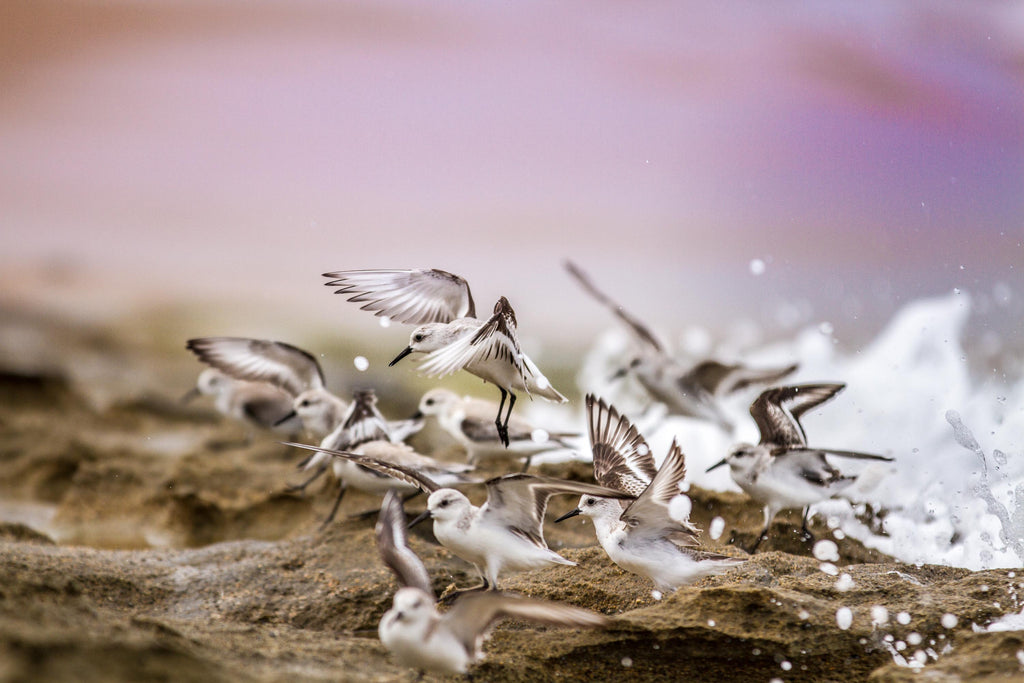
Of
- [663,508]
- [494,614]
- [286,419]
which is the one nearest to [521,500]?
[663,508]

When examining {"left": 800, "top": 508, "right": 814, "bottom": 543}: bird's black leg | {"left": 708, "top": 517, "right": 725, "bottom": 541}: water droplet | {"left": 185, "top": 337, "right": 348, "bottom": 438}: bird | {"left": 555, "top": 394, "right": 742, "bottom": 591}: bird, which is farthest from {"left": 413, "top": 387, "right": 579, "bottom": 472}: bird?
{"left": 800, "top": 508, "right": 814, "bottom": 543}: bird's black leg

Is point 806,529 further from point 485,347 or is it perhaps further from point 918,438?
point 485,347

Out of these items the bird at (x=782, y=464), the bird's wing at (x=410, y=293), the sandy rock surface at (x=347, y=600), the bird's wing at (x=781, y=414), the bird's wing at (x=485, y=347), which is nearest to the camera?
the sandy rock surface at (x=347, y=600)

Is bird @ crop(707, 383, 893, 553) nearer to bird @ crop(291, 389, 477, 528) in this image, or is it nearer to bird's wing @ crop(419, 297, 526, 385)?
bird @ crop(291, 389, 477, 528)

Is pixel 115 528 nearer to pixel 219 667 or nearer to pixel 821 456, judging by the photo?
pixel 219 667

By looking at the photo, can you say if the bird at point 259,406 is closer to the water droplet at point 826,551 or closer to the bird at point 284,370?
the bird at point 284,370

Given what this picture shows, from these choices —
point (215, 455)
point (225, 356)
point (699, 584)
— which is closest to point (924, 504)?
point (699, 584)

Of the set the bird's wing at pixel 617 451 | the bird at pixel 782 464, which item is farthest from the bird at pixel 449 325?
the bird at pixel 782 464
